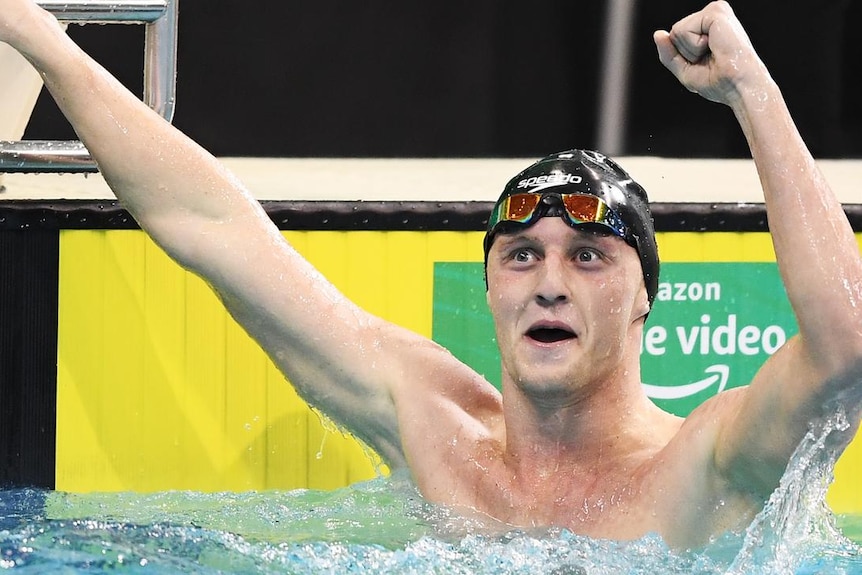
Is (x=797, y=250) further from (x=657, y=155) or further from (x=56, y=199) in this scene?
(x=657, y=155)

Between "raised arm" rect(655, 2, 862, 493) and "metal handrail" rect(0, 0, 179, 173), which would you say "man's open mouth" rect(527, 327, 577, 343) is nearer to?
"raised arm" rect(655, 2, 862, 493)

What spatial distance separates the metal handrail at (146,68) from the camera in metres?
2.25

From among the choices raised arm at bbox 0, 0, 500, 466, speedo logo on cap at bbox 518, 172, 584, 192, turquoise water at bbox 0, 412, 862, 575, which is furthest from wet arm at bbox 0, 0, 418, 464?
speedo logo on cap at bbox 518, 172, 584, 192

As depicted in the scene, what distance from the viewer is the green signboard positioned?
2.80m

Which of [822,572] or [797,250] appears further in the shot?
[822,572]

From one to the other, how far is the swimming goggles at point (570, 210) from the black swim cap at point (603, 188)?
0.01 meters

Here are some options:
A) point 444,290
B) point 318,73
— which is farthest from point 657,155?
point 444,290

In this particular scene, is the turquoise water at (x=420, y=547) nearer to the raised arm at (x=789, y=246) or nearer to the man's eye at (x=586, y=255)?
the raised arm at (x=789, y=246)

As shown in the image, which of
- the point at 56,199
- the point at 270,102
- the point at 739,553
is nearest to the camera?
the point at 739,553

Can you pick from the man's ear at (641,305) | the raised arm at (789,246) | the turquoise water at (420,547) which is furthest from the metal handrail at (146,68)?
the raised arm at (789,246)

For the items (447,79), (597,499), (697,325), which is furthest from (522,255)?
(447,79)

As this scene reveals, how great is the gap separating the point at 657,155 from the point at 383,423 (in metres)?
2.84

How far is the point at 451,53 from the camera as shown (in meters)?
4.53

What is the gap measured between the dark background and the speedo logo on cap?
264cm
